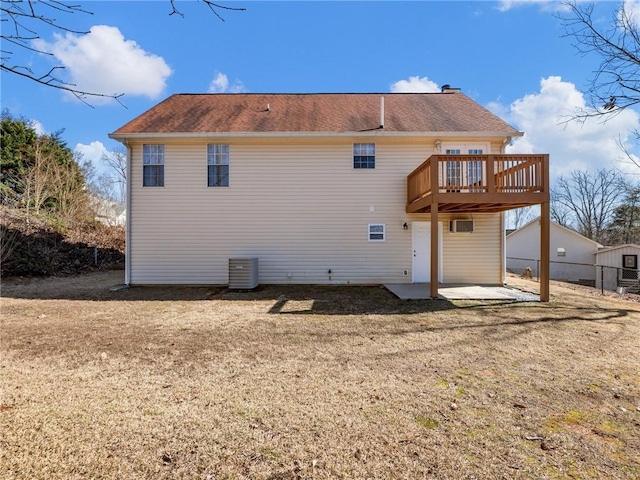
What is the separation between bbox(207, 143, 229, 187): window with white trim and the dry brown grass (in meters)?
5.15

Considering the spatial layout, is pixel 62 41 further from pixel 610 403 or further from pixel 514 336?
pixel 514 336

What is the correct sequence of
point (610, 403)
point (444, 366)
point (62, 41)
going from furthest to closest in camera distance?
→ 1. point (444, 366)
2. point (610, 403)
3. point (62, 41)

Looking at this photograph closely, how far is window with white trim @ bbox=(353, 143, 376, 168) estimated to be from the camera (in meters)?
10.0

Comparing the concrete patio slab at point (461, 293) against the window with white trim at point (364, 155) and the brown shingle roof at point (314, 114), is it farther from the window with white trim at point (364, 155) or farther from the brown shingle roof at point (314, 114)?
the brown shingle roof at point (314, 114)

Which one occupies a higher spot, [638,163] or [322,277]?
[638,163]

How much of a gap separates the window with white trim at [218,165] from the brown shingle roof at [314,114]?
0.52m

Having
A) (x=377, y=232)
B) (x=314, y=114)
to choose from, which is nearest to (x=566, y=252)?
(x=377, y=232)

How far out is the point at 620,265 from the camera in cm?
1833

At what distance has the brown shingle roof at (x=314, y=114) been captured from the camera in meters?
9.94

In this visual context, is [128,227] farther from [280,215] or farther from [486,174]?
[486,174]

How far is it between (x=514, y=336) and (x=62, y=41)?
621 cm

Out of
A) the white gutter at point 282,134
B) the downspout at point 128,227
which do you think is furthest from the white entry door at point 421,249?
the downspout at point 128,227

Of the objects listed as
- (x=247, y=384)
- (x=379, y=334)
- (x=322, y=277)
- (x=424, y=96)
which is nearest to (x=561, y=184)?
(x=424, y=96)

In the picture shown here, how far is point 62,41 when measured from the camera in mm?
2465
